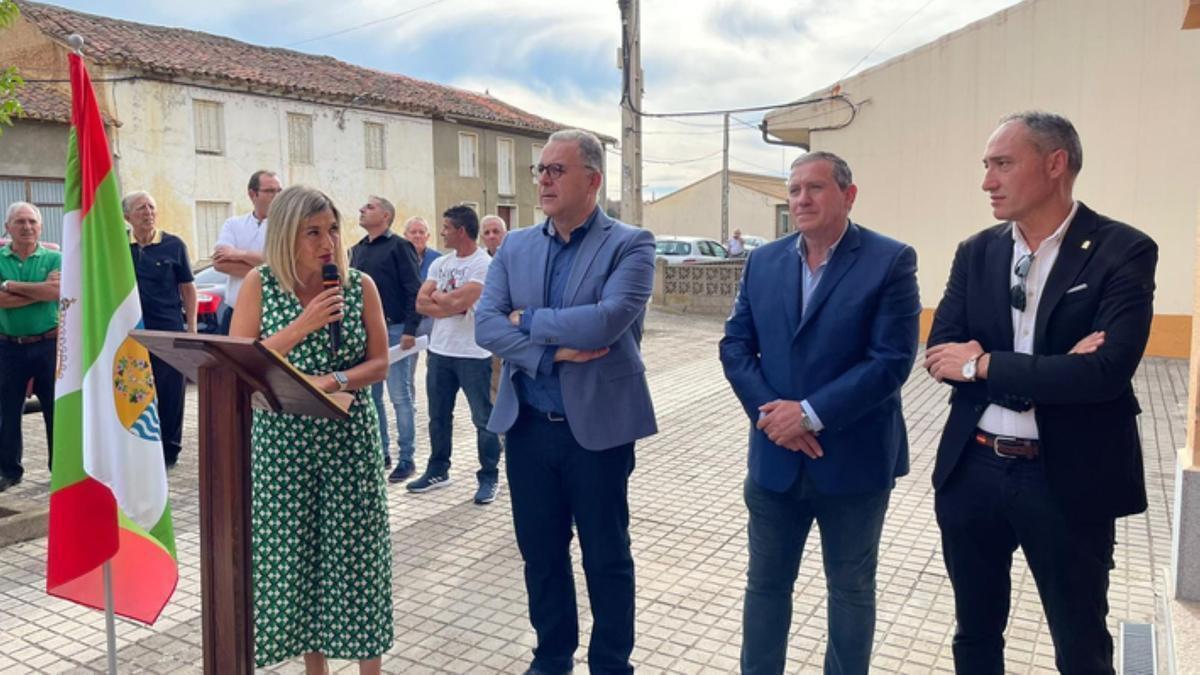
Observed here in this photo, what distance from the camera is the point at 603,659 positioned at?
3.30 metres

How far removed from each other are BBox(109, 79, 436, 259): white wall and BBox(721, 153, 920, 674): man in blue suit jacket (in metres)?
18.6

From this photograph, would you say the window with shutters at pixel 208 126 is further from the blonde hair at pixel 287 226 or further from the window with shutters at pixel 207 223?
the blonde hair at pixel 287 226

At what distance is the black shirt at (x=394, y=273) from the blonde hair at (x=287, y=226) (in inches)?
114

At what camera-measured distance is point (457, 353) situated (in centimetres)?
581

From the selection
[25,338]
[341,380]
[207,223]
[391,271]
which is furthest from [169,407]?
[207,223]

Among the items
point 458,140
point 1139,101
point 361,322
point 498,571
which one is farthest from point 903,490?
point 458,140

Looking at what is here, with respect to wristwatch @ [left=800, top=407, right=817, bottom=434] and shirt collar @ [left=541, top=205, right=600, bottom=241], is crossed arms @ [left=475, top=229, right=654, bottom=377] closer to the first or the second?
shirt collar @ [left=541, top=205, right=600, bottom=241]

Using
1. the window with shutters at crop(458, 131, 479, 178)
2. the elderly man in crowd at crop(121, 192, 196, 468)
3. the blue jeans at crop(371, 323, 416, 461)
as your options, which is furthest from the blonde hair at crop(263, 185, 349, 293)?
the window with shutters at crop(458, 131, 479, 178)

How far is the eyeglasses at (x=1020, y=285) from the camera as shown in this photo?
8.55 ft

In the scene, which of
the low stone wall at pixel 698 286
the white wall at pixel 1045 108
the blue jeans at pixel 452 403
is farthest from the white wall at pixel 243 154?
the blue jeans at pixel 452 403

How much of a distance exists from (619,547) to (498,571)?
152cm

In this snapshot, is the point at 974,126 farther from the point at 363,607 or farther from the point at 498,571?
the point at 363,607

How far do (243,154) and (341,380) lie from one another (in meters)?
24.0

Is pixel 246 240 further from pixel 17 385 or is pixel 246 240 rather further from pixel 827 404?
pixel 827 404
